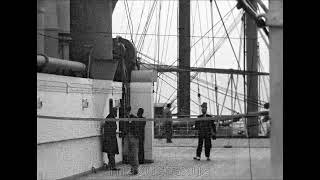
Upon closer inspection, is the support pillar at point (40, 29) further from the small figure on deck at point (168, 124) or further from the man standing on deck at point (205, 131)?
the man standing on deck at point (205, 131)

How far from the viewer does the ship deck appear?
139 inches

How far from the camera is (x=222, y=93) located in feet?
12.3

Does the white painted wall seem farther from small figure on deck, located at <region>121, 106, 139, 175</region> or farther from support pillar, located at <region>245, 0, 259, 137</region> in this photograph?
support pillar, located at <region>245, 0, 259, 137</region>

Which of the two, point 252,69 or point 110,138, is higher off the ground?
point 252,69

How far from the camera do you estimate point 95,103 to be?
3.83 meters

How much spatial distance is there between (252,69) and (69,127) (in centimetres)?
109

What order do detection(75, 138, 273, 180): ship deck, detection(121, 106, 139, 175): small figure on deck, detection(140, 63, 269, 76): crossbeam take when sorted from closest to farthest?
1. detection(75, 138, 273, 180): ship deck
2. detection(140, 63, 269, 76): crossbeam
3. detection(121, 106, 139, 175): small figure on deck

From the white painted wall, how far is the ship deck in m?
0.12

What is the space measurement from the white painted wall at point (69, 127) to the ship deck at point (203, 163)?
0.39ft

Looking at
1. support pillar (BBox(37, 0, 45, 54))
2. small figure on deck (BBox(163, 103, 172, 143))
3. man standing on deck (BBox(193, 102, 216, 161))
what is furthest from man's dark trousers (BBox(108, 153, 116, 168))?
support pillar (BBox(37, 0, 45, 54))

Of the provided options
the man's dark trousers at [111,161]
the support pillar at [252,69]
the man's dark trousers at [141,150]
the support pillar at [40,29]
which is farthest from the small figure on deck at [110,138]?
the support pillar at [252,69]

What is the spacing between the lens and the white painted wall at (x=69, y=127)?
3703 millimetres

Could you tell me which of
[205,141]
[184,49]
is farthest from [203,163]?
[184,49]

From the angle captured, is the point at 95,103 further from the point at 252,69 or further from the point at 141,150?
the point at 252,69
